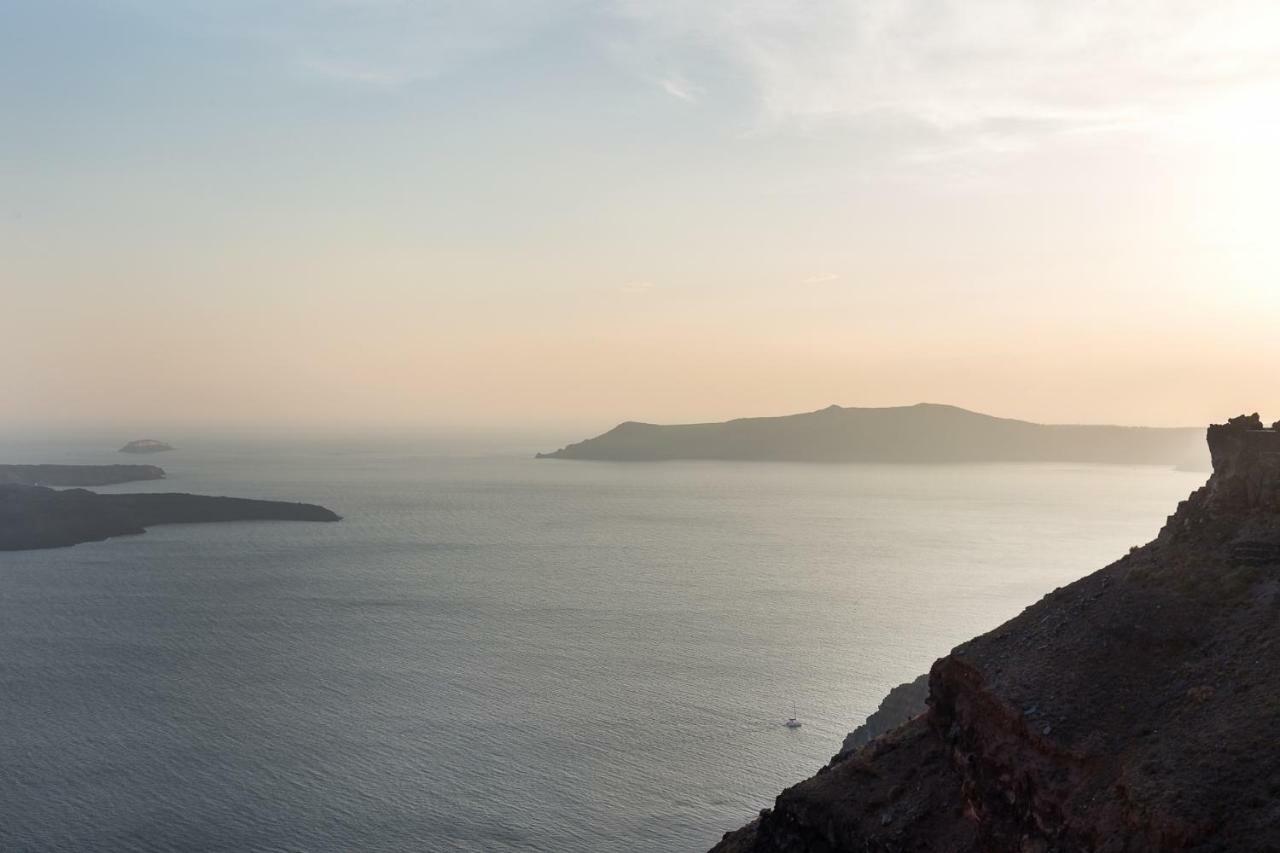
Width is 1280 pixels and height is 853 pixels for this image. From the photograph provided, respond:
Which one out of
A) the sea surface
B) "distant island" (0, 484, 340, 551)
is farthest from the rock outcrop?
"distant island" (0, 484, 340, 551)

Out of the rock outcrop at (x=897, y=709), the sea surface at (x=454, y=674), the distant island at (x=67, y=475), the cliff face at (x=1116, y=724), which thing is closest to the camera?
the cliff face at (x=1116, y=724)

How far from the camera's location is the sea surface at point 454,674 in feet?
133

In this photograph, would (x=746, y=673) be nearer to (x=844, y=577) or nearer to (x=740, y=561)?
(x=844, y=577)

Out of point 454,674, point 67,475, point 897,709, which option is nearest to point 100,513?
point 67,475

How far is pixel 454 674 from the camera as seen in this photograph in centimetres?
6166

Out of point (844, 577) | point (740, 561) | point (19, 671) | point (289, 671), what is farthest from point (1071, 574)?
point (19, 671)

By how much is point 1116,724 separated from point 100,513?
136m

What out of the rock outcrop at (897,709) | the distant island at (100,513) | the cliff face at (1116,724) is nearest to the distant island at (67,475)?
the distant island at (100,513)

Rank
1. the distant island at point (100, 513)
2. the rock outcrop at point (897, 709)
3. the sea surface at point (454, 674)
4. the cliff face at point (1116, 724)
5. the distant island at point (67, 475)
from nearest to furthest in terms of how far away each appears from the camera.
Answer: the cliff face at point (1116, 724) → the sea surface at point (454, 674) → the rock outcrop at point (897, 709) → the distant island at point (100, 513) → the distant island at point (67, 475)

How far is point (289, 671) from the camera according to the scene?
62719mm

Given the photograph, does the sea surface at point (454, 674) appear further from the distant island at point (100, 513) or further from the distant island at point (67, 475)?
the distant island at point (67, 475)

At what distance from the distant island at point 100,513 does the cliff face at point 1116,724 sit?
118m

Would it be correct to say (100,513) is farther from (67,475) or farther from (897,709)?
(897,709)

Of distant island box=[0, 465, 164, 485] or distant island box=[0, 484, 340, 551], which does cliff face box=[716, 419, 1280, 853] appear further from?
distant island box=[0, 465, 164, 485]
